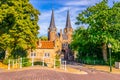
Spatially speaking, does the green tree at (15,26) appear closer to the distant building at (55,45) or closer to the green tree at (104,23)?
the green tree at (104,23)

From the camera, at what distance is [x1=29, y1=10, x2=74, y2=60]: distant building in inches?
3041

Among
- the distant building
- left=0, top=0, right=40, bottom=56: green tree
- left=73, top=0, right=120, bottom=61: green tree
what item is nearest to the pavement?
left=0, top=0, right=40, bottom=56: green tree

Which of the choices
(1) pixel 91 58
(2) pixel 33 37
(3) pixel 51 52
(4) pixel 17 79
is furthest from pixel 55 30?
(4) pixel 17 79

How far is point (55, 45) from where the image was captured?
8019cm

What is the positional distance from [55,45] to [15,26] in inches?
1488

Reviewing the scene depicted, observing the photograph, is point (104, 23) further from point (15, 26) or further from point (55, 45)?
point (55, 45)

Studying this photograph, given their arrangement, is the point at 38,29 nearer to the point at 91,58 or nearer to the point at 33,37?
the point at 33,37

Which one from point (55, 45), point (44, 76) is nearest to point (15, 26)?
point (44, 76)

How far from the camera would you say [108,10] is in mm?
53562

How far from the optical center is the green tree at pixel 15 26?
42.5m

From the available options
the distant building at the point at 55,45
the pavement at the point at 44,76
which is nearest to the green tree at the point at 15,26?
the pavement at the point at 44,76

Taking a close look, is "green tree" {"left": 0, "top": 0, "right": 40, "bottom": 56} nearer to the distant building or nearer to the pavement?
the pavement

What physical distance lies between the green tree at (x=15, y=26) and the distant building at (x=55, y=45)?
2672cm

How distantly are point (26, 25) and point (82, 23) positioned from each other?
16.5 m
